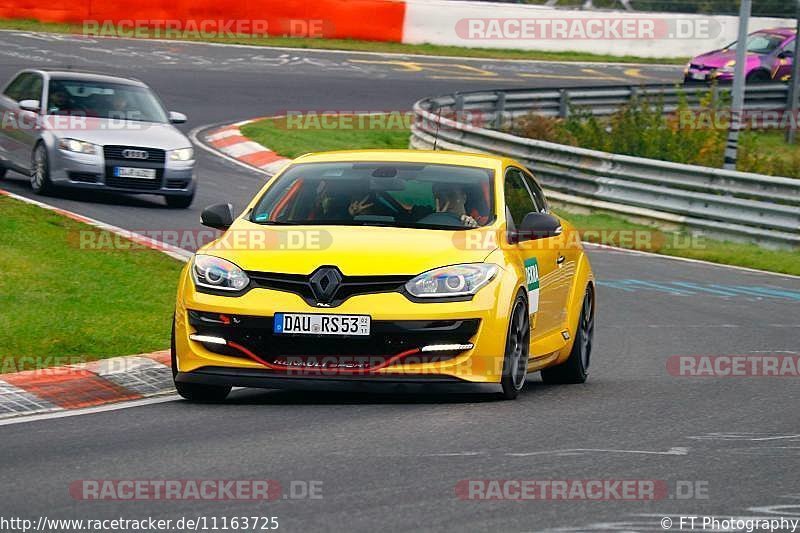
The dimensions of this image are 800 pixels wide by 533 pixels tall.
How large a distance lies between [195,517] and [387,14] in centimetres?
3895

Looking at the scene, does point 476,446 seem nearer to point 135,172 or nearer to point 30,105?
point 135,172

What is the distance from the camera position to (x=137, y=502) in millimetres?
6688

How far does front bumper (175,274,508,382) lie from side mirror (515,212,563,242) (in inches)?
32.7

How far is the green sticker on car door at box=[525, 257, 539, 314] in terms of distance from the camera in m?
10.2

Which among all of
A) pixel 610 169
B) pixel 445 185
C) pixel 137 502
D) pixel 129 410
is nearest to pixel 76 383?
pixel 129 410

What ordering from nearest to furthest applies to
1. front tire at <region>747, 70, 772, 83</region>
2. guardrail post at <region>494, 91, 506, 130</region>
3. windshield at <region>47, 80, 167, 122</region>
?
1. windshield at <region>47, 80, 167, 122</region>
2. guardrail post at <region>494, 91, 506, 130</region>
3. front tire at <region>747, 70, 772, 83</region>

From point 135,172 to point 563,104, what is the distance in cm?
1525

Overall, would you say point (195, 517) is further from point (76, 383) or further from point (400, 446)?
point (76, 383)

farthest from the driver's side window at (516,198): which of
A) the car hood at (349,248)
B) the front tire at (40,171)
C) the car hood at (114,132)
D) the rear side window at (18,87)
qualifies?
the rear side window at (18,87)

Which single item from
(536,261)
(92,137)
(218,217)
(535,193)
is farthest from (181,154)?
(536,261)

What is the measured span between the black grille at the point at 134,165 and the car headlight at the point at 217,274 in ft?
35.4

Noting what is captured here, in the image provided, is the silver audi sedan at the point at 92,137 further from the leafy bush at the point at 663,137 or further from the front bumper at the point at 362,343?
the front bumper at the point at 362,343

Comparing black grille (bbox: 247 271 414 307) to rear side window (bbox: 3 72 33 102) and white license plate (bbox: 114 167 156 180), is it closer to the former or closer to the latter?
white license plate (bbox: 114 167 156 180)

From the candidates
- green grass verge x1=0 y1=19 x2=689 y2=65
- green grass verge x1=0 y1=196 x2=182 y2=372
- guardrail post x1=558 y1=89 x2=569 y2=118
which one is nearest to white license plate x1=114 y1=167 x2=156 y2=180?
green grass verge x1=0 y1=196 x2=182 y2=372
